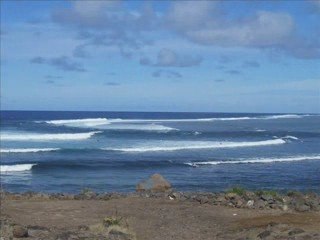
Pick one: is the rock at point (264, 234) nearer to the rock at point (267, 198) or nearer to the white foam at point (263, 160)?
the rock at point (267, 198)

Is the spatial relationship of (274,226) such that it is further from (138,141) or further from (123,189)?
(138,141)

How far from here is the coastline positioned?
12.0 metres

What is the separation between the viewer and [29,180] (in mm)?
26094

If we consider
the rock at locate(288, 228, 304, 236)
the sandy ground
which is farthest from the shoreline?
the rock at locate(288, 228, 304, 236)

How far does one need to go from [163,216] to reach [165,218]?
29 cm

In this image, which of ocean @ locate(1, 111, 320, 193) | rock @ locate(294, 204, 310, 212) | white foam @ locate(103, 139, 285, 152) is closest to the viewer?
rock @ locate(294, 204, 310, 212)

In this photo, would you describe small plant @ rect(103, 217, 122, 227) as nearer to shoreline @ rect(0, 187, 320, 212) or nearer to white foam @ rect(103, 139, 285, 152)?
shoreline @ rect(0, 187, 320, 212)

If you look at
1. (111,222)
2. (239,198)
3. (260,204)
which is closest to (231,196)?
(239,198)

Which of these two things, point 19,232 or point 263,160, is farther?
point 263,160

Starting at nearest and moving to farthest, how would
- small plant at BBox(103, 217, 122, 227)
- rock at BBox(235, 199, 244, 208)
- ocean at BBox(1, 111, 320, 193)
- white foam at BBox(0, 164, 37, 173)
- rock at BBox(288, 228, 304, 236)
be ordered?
rock at BBox(288, 228, 304, 236) < small plant at BBox(103, 217, 122, 227) < rock at BBox(235, 199, 244, 208) < ocean at BBox(1, 111, 320, 193) < white foam at BBox(0, 164, 37, 173)

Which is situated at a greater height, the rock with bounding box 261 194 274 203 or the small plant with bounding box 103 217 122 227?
the rock with bounding box 261 194 274 203

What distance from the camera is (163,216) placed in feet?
48.3

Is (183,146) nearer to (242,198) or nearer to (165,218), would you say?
(242,198)

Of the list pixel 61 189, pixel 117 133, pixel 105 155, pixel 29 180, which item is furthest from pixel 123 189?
pixel 117 133
